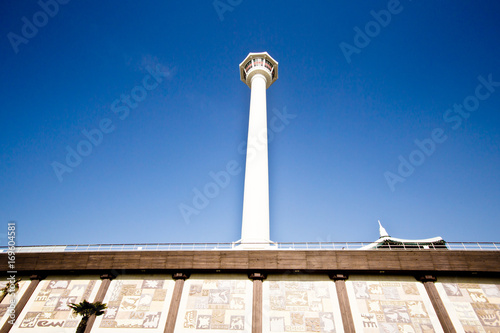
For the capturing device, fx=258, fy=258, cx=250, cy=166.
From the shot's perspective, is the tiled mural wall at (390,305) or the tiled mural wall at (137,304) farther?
the tiled mural wall at (137,304)

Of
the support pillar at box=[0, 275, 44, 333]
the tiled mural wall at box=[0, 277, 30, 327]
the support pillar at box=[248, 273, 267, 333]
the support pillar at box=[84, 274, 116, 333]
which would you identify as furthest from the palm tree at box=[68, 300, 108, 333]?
the support pillar at box=[248, 273, 267, 333]

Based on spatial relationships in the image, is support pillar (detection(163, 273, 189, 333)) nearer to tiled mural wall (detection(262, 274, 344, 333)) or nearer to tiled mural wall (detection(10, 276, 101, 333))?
tiled mural wall (detection(262, 274, 344, 333))

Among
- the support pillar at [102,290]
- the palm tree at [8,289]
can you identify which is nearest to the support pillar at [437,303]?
the support pillar at [102,290]

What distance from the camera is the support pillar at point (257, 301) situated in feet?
64.3

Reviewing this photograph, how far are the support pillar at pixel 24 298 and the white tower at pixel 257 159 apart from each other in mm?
19356

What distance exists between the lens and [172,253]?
2320 cm

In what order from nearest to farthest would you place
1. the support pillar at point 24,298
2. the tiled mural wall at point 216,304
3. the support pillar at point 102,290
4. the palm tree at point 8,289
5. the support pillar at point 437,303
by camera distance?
the support pillar at point 437,303 < the tiled mural wall at point 216,304 < the support pillar at point 102,290 < the support pillar at point 24,298 < the palm tree at point 8,289

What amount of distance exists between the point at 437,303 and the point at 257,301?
45.5 ft

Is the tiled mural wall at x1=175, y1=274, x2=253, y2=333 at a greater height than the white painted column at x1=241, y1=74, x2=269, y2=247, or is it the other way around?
the white painted column at x1=241, y1=74, x2=269, y2=247

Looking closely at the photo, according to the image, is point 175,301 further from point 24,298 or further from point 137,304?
point 24,298

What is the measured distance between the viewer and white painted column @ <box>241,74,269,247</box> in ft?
101

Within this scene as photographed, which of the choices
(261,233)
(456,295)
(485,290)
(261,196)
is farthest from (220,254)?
(485,290)

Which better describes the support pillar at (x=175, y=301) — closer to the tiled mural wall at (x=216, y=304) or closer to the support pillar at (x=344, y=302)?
the tiled mural wall at (x=216, y=304)

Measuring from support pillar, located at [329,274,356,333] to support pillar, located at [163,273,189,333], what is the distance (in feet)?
41.9
